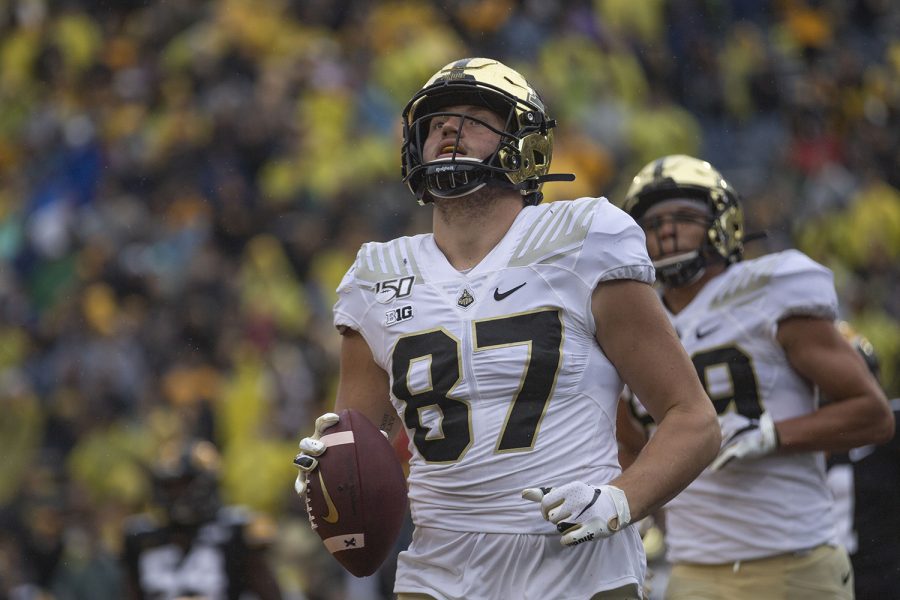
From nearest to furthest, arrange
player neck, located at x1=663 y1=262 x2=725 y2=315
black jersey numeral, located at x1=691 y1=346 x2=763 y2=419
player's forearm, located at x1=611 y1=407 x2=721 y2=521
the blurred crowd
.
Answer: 1. player's forearm, located at x1=611 y1=407 x2=721 y2=521
2. black jersey numeral, located at x1=691 y1=346 x2=763 y2=419
3. player neck, located at x1=663 y1=262 x2=725 y2=315
4. the blurred crowd

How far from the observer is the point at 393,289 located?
3199mm

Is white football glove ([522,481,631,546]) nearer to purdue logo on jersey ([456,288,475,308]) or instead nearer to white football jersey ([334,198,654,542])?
white football jersey ([334,198,654,542])

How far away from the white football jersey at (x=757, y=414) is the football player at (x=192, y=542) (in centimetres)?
249

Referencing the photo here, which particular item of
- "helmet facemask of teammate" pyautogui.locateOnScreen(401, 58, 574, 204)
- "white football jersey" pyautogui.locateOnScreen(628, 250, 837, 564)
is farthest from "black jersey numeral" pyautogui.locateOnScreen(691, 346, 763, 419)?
"helmet facemask of teammate" pyautogui.locateOnScreen(401, 58, 574, 204)

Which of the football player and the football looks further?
the football player

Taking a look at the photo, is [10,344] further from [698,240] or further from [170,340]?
[698,240]

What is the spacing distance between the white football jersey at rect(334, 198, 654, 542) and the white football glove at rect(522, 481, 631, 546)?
177mm

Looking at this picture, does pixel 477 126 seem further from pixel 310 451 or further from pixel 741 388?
pixel 741 388

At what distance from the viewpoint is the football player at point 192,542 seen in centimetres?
620

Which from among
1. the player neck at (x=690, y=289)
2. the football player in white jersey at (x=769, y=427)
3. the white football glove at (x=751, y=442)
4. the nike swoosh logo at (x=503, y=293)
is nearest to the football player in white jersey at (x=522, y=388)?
the nike swoosh logo at (x=503, y=293)

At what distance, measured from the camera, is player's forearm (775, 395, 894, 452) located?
4133 mm

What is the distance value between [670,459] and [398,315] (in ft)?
2.30

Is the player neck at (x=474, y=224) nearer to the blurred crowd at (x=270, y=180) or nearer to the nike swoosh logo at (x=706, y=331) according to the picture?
the nike swoosh logo at (x=706, y=331)

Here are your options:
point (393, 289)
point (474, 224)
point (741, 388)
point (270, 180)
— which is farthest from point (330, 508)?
point (270, 180)
